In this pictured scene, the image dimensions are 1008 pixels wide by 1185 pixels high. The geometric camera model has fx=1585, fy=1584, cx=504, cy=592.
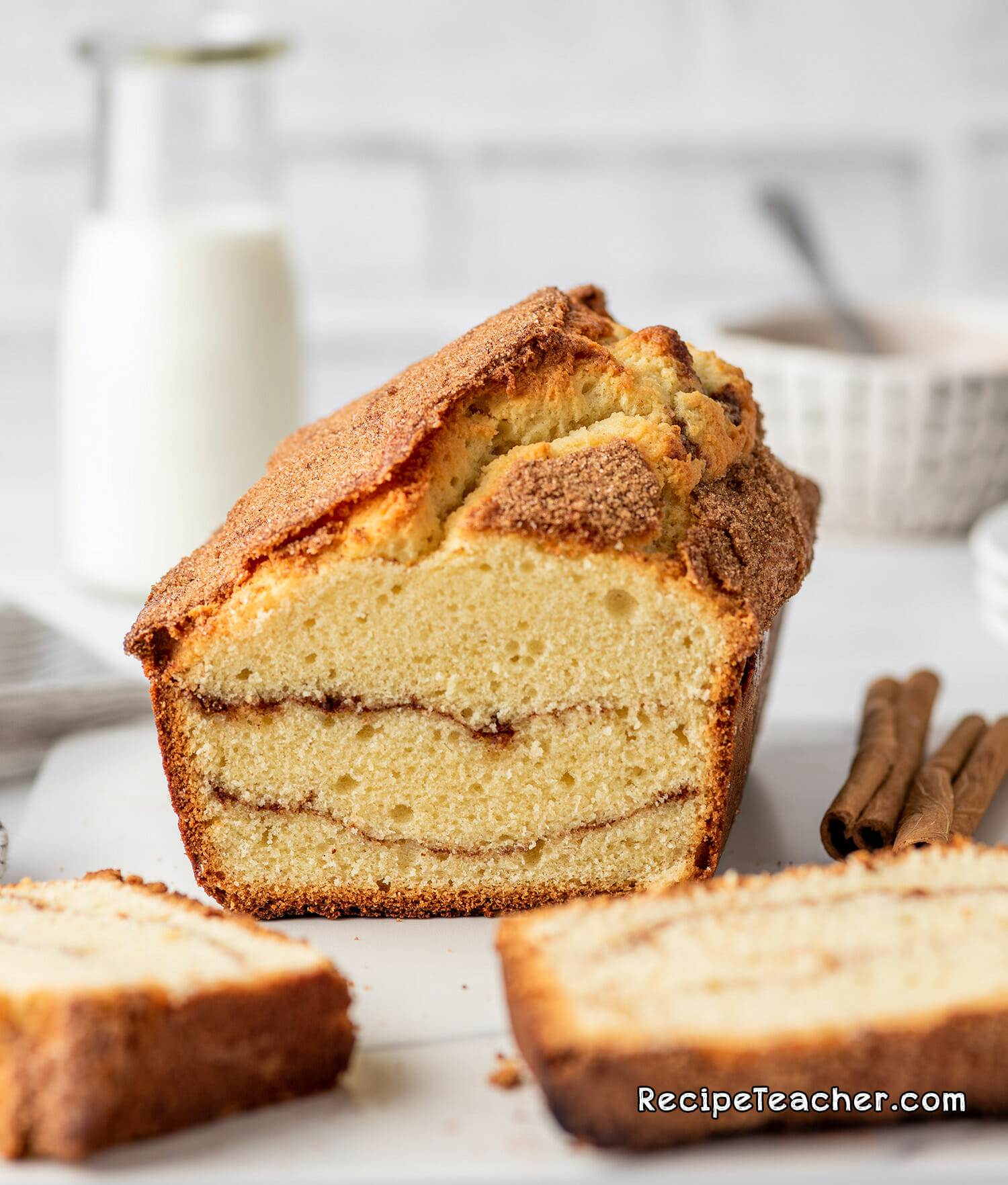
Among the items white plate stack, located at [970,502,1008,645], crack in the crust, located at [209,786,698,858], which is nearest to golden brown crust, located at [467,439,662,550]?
crack in the crust, located at [209,786,698,858]

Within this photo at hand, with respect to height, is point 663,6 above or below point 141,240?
above

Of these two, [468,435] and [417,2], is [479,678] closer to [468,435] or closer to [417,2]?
[468,435]

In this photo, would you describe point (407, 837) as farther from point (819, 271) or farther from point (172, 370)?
point (819, 271)

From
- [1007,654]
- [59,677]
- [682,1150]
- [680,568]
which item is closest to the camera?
[682,1150]

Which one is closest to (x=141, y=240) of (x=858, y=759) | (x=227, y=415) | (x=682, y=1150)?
(x=227, y=415)

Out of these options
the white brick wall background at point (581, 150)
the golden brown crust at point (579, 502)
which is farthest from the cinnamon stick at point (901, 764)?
the white brick wall background at point (581, 150)

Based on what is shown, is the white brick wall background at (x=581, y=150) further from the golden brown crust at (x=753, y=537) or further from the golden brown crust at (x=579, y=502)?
the golden brown crust at (x=579, y=502)

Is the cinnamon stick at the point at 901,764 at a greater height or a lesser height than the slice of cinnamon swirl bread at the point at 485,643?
lesser
